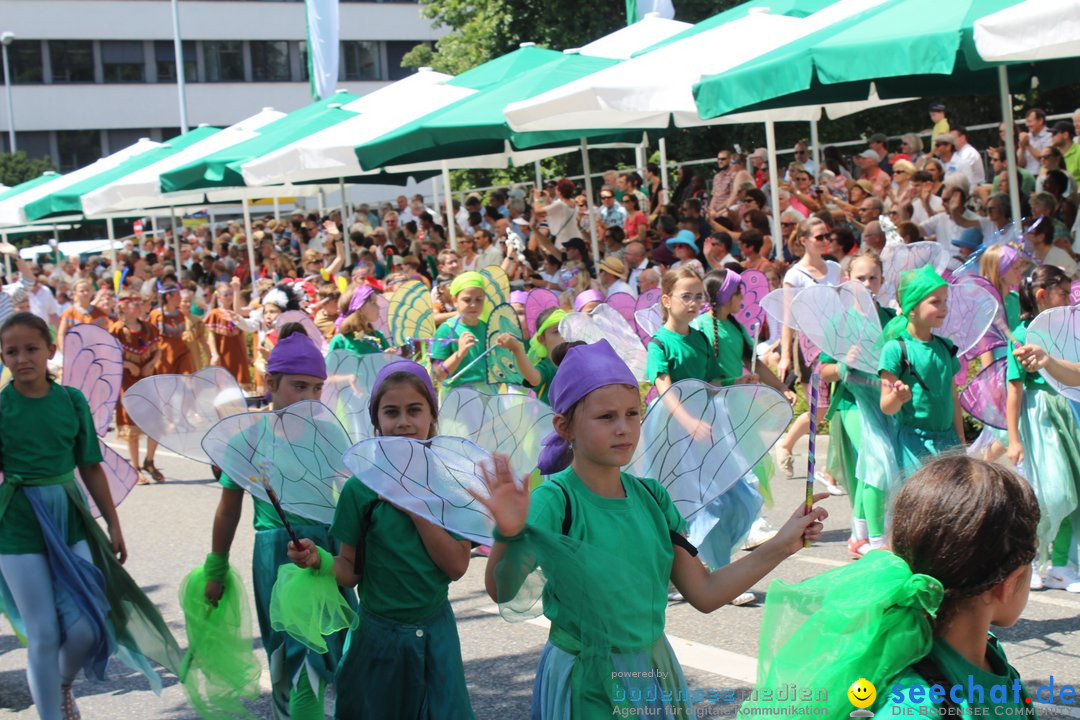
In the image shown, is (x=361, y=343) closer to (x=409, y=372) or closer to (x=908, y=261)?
(x=908, y=261)

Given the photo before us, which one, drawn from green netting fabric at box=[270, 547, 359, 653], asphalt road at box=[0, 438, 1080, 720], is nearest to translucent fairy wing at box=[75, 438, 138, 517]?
asphalt road at box=[0, 438, 1080, 720]

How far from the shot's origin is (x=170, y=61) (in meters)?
55.2

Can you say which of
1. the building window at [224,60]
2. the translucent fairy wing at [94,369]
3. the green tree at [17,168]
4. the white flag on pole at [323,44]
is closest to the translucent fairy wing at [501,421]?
the translucent fairy wing at [94,369]

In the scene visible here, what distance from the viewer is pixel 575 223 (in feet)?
55.0

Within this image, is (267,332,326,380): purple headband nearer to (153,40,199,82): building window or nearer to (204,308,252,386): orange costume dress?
(204,308,252,386): orange costume dress

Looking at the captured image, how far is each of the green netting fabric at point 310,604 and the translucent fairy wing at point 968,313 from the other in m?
4.18

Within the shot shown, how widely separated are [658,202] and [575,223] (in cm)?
143

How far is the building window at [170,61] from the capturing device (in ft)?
180

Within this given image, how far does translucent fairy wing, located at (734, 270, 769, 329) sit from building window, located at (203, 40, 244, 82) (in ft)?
165

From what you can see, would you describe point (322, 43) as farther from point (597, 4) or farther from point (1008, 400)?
point (1008, 400)

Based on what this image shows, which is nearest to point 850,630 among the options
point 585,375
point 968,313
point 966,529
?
point 966,529

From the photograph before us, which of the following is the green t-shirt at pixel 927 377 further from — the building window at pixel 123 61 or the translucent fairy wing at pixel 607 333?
the building window at pixel 123 61

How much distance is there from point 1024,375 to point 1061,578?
41.0 inches

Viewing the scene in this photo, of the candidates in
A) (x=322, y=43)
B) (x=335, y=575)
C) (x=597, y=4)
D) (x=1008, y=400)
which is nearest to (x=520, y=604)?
(x=335, y=575)
